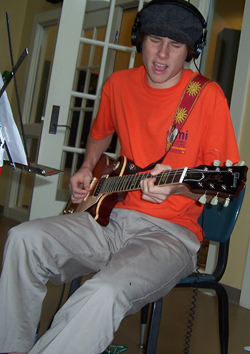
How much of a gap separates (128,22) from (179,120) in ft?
5.59

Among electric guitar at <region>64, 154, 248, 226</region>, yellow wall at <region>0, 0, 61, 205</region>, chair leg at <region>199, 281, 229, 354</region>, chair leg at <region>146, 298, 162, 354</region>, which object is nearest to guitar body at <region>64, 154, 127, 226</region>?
electric guitar at <region>64, 154, 248, 226</region>

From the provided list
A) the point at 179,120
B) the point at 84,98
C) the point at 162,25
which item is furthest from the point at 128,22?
the point at 179,120

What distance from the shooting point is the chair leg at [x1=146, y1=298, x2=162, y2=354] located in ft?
3.55

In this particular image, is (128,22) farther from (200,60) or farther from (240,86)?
(240,86)

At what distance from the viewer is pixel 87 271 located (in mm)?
1251

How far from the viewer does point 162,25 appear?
4.18 ft

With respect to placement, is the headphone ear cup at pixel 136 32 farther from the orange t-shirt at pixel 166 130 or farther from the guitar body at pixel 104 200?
the guitar body at pixel 104 200

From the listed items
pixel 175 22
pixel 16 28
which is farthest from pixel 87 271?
pixel 16 28

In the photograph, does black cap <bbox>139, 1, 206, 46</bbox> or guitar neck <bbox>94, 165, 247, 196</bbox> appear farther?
black cap <bbox>139, 1, 206, 46</bbox>

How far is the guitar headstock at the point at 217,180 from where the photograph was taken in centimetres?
95

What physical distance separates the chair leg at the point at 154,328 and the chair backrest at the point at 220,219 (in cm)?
41

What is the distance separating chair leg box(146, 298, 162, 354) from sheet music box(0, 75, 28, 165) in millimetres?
604

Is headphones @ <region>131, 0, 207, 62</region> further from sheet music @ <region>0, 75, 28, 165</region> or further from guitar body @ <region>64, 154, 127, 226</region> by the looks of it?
sheet music @ <region>0, 75, 28, 165</region>

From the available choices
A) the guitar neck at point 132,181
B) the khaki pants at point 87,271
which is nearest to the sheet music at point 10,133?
the khaki pants at point 87,271
